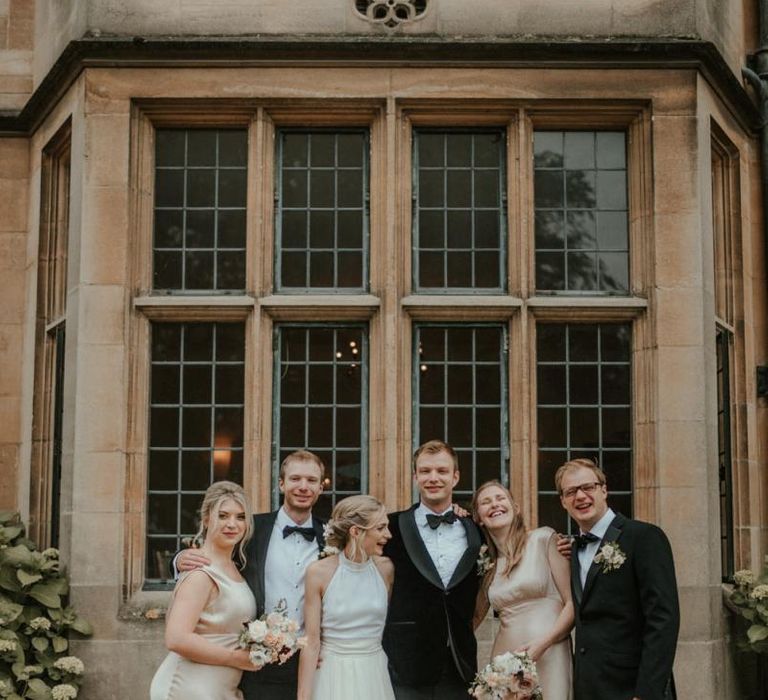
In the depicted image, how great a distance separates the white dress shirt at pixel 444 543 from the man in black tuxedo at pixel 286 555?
502 mm

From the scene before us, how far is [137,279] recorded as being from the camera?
24.8 ft

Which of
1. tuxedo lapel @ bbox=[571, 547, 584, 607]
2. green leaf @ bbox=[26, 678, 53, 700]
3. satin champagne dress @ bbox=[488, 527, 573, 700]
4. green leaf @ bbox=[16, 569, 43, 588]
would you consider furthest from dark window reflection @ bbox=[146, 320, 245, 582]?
tuxedo lapel @ bbox=[571, 547, 584, 607]

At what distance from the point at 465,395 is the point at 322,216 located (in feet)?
4.68

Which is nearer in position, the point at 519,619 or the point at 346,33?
the point at 519,619

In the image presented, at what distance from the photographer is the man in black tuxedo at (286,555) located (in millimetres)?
5617

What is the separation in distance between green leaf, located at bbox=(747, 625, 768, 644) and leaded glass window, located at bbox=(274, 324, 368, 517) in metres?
2.40

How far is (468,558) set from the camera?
5703mm

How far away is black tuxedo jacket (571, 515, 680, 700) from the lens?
200 inches

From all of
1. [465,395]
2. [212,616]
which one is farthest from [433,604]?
[465,395]

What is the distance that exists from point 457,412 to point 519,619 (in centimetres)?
201

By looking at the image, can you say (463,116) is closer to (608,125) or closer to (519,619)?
(608,125)

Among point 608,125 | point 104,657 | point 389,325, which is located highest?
point 608,125

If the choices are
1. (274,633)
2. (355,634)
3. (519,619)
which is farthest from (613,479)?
(274,633)

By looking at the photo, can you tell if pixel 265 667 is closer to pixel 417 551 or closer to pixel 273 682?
pixel 273 682
